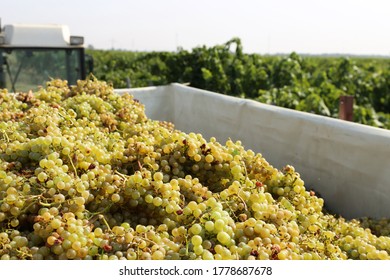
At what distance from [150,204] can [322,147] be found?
6.53 feet

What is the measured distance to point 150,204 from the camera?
7.51ft

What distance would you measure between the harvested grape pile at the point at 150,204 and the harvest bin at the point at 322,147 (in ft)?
2.50

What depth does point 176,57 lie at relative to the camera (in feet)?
39.1

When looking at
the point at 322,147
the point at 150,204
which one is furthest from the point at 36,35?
the point at 150,204

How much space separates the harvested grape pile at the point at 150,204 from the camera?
6.45 ft

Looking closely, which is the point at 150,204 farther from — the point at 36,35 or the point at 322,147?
the point at 36,35

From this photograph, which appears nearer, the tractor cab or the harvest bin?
the harvest bin

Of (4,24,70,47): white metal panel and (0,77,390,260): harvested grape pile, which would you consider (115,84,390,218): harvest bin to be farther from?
(4,24,70,47): white metal panel

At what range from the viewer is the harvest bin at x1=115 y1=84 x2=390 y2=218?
3.45 m

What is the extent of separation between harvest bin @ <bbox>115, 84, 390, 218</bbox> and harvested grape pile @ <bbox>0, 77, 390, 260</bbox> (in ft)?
2.50

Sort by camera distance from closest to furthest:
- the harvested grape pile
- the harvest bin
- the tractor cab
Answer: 1. the harvested grape pile
2. the harvest bin
3. the tractor cab

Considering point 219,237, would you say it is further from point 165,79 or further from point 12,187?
point 165,79

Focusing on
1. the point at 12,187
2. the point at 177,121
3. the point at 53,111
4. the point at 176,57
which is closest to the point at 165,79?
the point at 176,57

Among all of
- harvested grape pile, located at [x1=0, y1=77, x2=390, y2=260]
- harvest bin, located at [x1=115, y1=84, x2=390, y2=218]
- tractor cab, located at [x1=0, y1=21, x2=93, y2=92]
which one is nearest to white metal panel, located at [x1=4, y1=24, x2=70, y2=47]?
tractor cab, located at [x1=0, y1=21, x2=93, y2=92]
